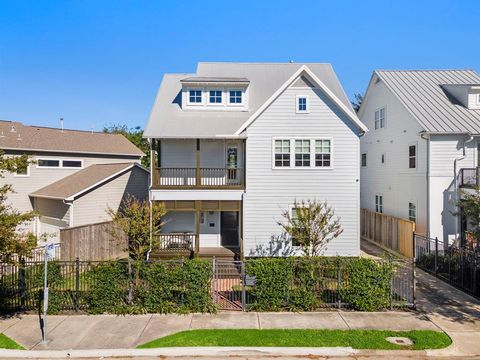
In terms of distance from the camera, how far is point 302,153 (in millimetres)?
16500

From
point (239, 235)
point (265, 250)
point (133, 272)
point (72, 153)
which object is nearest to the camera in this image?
point (133, 272)

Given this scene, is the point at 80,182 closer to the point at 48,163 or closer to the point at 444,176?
the point at 48,163

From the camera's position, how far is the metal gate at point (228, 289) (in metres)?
11.1

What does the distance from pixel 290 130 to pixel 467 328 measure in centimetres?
Answer: 1047

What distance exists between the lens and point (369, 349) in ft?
28.1

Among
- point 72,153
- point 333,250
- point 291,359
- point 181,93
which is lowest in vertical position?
point 291,359

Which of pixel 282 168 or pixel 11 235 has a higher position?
pixel 282 168

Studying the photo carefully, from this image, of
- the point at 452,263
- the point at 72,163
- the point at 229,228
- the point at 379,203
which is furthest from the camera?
the point at 379,203

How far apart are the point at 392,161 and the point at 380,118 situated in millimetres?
3757

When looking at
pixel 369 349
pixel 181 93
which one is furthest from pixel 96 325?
pixel 181 93

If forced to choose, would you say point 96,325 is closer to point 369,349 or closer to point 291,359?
point 291,359

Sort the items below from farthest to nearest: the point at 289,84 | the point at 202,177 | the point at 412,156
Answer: the point at 412,156
the point at 202,177
the point at 289,84

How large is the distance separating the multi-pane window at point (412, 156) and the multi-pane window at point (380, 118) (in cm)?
411

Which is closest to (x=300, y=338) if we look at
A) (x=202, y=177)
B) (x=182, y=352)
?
(x=182, y=352)
